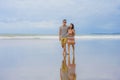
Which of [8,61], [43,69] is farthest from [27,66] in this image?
[8,61]

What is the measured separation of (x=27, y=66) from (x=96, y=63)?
2.22 m

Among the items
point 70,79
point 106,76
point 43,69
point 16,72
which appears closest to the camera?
point 70,79

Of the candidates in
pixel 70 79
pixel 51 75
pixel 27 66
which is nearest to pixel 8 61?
pixel 27 66

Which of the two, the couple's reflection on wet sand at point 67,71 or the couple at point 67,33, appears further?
the couple at point 67,33

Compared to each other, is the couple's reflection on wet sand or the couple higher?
the couple

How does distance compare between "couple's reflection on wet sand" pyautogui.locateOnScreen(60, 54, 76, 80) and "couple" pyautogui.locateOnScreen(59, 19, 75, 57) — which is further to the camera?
"couple" pyautogui.locateOnScreen(59, 19, 75, 57)

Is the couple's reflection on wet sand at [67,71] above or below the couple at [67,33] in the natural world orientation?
below

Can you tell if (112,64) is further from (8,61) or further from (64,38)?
(8,61)

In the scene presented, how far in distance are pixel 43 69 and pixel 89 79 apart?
2.01 meters

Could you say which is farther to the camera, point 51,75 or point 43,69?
point 43,69

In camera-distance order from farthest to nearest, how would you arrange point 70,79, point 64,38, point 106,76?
point 64,38
point 106,76
point 70,79

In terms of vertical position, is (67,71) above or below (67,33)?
below

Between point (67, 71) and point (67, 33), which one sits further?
point (67, 33)

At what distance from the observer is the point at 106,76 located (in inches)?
356
